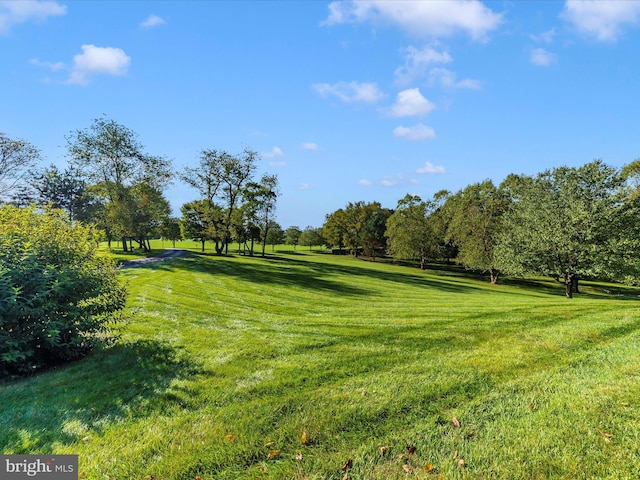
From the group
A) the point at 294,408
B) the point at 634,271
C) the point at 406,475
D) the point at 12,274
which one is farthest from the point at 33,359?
the point at 634,271

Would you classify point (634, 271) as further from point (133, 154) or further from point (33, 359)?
point (133, 154)

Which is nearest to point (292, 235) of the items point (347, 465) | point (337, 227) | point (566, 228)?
point (337, 227)

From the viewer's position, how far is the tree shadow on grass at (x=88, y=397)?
4.07 m

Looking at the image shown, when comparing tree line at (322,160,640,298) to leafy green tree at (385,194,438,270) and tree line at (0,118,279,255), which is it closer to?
leafy green tree at (385,194,438,270)

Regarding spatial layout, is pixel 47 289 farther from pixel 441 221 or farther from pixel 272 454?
pixel 441 221

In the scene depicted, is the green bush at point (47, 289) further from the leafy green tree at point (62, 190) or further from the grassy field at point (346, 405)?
the leafy green tree at point (62, 190)

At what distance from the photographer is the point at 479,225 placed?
40188 mm

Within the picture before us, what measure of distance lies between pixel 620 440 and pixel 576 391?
3.70 ft

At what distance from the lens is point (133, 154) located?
117 ft

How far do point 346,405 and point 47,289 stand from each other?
6093 millimetres

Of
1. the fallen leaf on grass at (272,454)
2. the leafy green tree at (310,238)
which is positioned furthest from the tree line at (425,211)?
the leafy green tree at (310,238)

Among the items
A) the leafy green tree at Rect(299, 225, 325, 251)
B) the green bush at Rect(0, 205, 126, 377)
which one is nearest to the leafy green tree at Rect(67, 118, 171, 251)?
the green bush at Rect(0, 205, 126, 377)

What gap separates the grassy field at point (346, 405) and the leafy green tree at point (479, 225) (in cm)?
3198

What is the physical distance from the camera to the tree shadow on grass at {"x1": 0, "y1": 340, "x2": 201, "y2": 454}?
4.07m
